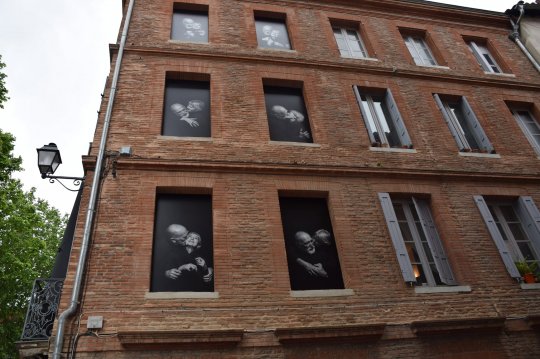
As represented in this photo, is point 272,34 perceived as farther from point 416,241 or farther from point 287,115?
point 416,241

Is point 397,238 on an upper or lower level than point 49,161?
lower

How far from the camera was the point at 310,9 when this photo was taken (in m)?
12.1

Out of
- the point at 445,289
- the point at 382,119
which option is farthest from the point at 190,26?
the point at 445,289

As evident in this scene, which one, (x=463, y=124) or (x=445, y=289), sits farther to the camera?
(x=463, y=124)

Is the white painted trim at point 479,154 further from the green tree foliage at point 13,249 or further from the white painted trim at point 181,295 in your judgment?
the green tree foliage at point 13,249

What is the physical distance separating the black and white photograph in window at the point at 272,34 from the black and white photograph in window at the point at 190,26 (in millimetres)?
1559

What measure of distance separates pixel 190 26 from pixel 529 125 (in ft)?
33.7

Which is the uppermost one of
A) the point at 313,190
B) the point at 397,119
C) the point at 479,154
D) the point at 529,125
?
the point at 529,125

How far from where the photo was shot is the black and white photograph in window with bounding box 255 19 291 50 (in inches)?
434

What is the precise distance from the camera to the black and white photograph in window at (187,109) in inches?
336

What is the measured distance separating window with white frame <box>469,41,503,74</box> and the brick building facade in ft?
2.27

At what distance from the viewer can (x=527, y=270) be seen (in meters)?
7.80

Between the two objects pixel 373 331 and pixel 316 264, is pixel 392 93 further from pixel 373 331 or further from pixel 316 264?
pixel 373 331

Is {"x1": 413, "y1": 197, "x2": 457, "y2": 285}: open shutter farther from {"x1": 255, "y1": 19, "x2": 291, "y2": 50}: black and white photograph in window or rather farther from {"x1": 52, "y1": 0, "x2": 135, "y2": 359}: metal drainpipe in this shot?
{"x1": 52, "y1": 0, "x2": 135, "y2": 359}: metal drainpipe
